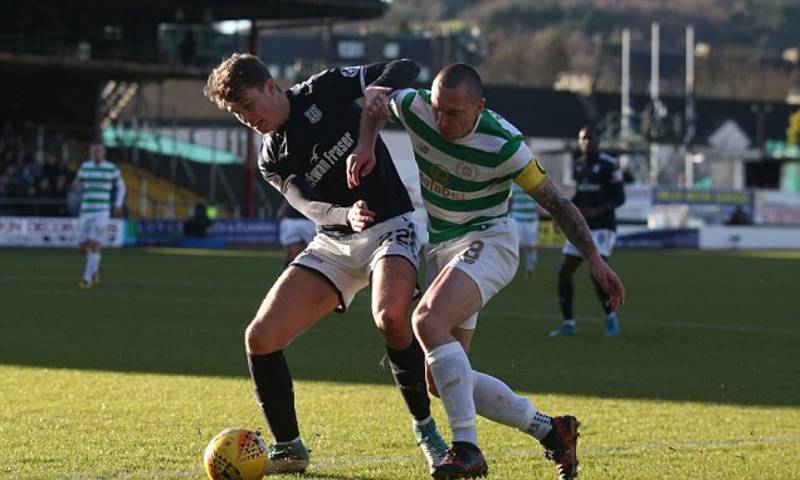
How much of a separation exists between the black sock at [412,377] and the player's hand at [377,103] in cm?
114

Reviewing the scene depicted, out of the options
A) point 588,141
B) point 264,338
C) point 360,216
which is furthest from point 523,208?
point 360,216

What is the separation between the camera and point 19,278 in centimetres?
2453

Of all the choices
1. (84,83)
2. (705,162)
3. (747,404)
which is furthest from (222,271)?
(705,162)

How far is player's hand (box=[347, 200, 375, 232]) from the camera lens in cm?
716

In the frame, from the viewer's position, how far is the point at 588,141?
50.2ft

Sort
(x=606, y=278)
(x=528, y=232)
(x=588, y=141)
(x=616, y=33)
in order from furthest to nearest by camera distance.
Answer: (x=616, y=33), (x=528, y=232), (x=588, y=141), (x=606, y=278)

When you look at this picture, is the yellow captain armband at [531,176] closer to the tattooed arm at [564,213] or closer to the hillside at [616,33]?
the tattooed arm at [564,213]

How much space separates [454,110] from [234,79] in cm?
106

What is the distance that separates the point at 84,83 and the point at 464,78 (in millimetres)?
48888

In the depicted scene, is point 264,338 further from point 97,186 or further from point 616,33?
point 616,33

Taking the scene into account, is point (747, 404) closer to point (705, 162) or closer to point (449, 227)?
point (449, 227)

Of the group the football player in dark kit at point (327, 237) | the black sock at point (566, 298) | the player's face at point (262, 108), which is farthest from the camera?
the black sock at point (566, 298)

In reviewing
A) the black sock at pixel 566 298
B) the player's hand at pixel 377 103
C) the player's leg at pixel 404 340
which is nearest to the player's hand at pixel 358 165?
the player's hand at pixel 377 103

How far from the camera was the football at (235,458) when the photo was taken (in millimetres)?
6887
